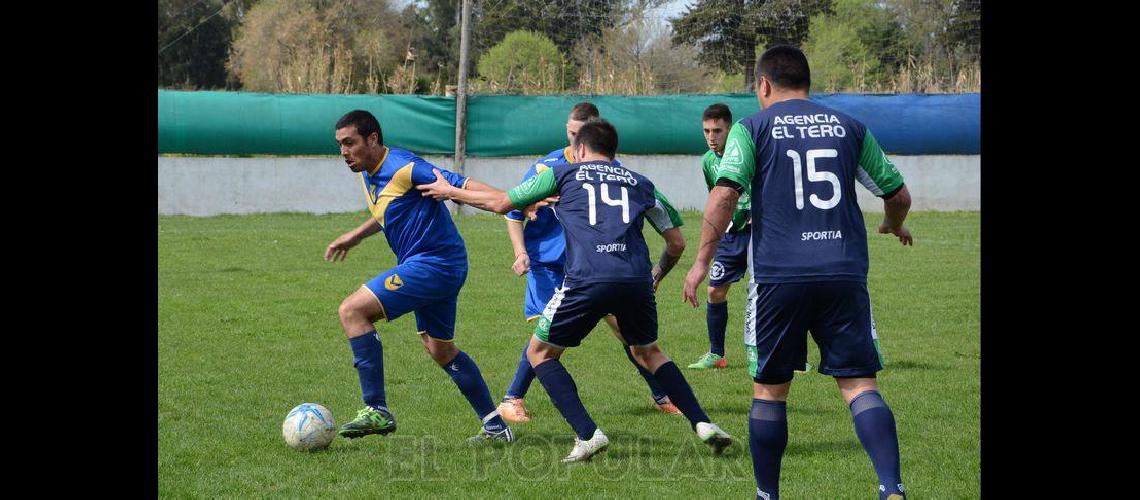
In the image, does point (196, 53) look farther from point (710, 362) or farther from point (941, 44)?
point (710, 362)

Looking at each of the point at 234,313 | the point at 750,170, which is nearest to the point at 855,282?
the point at 750,170

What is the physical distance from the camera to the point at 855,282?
5.29 metres

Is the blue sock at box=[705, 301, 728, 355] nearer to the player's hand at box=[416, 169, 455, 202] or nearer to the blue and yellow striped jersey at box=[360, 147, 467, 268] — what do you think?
the blue and yellow striped jersey at box=[360, 147, 467, 268]

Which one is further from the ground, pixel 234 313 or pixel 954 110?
pixel 954 110

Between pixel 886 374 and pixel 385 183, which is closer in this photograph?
pixel 385 183

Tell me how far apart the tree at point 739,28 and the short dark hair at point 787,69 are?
69.5 ft

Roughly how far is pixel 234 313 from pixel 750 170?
320 inches

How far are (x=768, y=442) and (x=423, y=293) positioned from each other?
253cm

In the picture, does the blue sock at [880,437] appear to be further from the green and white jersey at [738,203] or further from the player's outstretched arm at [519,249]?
the green and white jersey at [738,203]

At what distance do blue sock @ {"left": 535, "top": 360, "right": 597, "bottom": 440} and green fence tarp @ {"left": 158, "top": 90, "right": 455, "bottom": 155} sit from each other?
60.1 feet

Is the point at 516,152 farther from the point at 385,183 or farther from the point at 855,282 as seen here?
the point at 855,282

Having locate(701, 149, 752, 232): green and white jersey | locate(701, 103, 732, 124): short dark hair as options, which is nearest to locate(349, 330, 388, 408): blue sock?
locate(701, 149, 752, 232): green and white jersey

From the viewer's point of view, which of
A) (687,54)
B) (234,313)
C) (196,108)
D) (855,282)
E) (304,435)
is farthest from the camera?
(687,54)

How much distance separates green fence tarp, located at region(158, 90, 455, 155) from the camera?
2425cm
